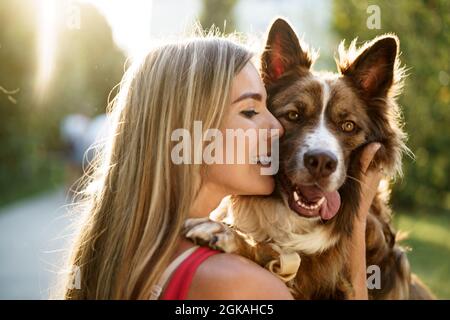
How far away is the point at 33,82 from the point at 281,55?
12440mm

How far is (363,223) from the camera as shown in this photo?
12.6ft

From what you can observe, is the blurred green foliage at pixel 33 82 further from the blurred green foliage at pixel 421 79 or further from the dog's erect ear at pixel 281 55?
the dog's erect ear at pixel 281 55

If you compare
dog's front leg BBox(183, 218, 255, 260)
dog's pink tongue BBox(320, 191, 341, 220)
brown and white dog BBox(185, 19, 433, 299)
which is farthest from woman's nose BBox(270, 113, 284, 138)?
dog's front leg BBox(183, 218, 255, 260)

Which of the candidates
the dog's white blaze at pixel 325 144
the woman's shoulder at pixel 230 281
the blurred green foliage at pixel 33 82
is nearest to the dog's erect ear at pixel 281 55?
the dog's white blaze at pixel 325 144

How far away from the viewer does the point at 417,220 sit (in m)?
15.1

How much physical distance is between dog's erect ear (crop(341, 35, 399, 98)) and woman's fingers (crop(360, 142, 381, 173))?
39 cm

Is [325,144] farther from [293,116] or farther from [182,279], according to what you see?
[182,279]

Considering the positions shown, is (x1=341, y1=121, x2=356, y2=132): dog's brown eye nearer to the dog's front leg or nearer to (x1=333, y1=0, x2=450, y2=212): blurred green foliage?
the dog's front leg

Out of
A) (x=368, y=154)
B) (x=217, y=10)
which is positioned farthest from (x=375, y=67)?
(x=217, y=10)

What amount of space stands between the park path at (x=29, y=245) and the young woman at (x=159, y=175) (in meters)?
3.35

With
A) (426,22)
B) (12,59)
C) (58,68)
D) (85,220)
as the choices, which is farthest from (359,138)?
(58,68)

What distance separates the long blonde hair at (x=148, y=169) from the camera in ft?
9.36

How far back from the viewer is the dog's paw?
2.97 metres
